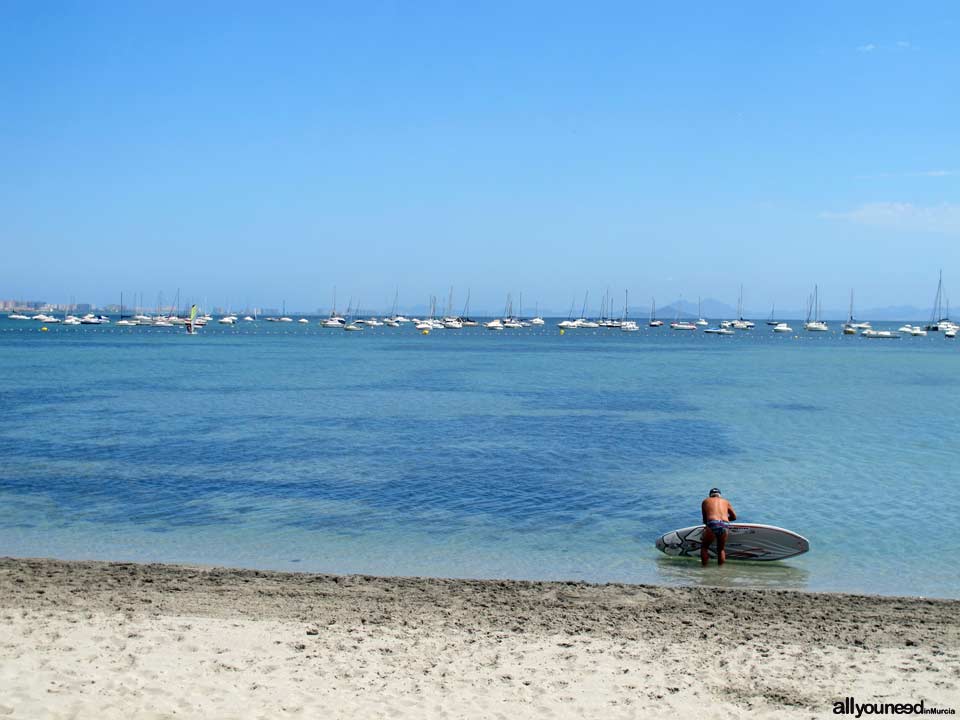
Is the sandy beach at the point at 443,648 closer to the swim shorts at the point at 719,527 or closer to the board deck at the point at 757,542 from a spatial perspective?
the swim shorts at the point at 719,527

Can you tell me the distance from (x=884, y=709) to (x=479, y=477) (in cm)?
1749

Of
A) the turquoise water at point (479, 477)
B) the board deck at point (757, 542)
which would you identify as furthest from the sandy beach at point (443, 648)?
the board deck at point (757, 542)

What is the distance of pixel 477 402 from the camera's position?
50.6 meters

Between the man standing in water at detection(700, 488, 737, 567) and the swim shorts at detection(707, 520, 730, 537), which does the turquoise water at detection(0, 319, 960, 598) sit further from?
the swim shorts at detection(707, 520, 730, 537)

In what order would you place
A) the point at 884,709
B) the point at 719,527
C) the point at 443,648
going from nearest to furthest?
the point at 884,709 → the point at 443,648 → the point at 719,527

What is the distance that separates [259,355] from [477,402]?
195ft

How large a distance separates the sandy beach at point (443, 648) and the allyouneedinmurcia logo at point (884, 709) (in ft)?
0.54

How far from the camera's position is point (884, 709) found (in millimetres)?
10211

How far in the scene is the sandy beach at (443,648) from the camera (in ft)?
33.8

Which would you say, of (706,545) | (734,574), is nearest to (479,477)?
(706,545)

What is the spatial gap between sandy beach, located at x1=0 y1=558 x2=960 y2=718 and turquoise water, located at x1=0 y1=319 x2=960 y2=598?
2.13 m

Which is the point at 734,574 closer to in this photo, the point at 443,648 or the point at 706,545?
the point at 706,545

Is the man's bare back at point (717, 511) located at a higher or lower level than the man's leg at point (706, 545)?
higher

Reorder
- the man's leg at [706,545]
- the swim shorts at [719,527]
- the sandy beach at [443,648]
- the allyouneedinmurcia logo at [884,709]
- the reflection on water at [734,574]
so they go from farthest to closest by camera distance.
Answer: the man's leg at [706,545] < the swim shorts at [719,527] < the reflection on water at [734,574] < the sandy beach at [443,648] < the allyouneedinmurcia logo at [884,709]
